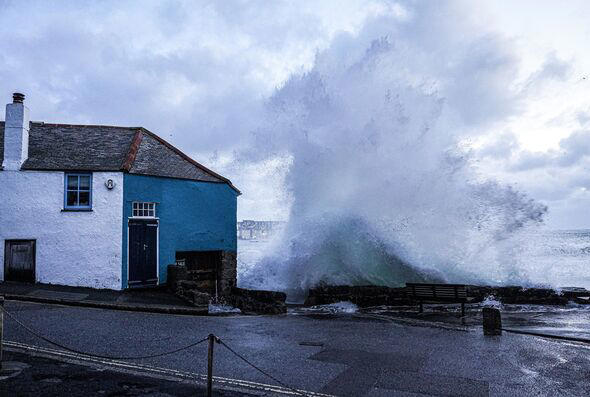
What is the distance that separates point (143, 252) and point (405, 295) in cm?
1033

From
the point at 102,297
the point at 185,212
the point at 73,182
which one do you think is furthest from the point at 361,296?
the point at 73,182

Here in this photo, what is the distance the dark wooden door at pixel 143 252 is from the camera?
1672cm

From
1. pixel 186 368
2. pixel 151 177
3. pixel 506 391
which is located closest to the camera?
pixel 506 391

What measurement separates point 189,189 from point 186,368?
43.2ft

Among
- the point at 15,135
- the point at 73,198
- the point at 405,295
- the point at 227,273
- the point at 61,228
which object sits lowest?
the point at 405,295

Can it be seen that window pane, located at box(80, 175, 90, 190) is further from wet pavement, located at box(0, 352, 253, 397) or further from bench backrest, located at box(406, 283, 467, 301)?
bench backrest, located at box(406, 283, 467, 301)

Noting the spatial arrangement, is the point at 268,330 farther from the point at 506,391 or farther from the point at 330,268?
the point at 330,268

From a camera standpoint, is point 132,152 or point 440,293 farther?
point 132,152

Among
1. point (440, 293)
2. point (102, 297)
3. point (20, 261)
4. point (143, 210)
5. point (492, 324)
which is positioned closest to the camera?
point (492, 324)

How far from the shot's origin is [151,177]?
1781 cm

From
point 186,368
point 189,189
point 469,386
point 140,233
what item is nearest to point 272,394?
point 186,368

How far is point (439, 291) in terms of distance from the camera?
45.3ft

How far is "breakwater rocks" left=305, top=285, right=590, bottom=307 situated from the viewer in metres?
16.3

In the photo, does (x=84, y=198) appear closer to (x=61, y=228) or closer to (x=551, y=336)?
(x=61, y=228)
